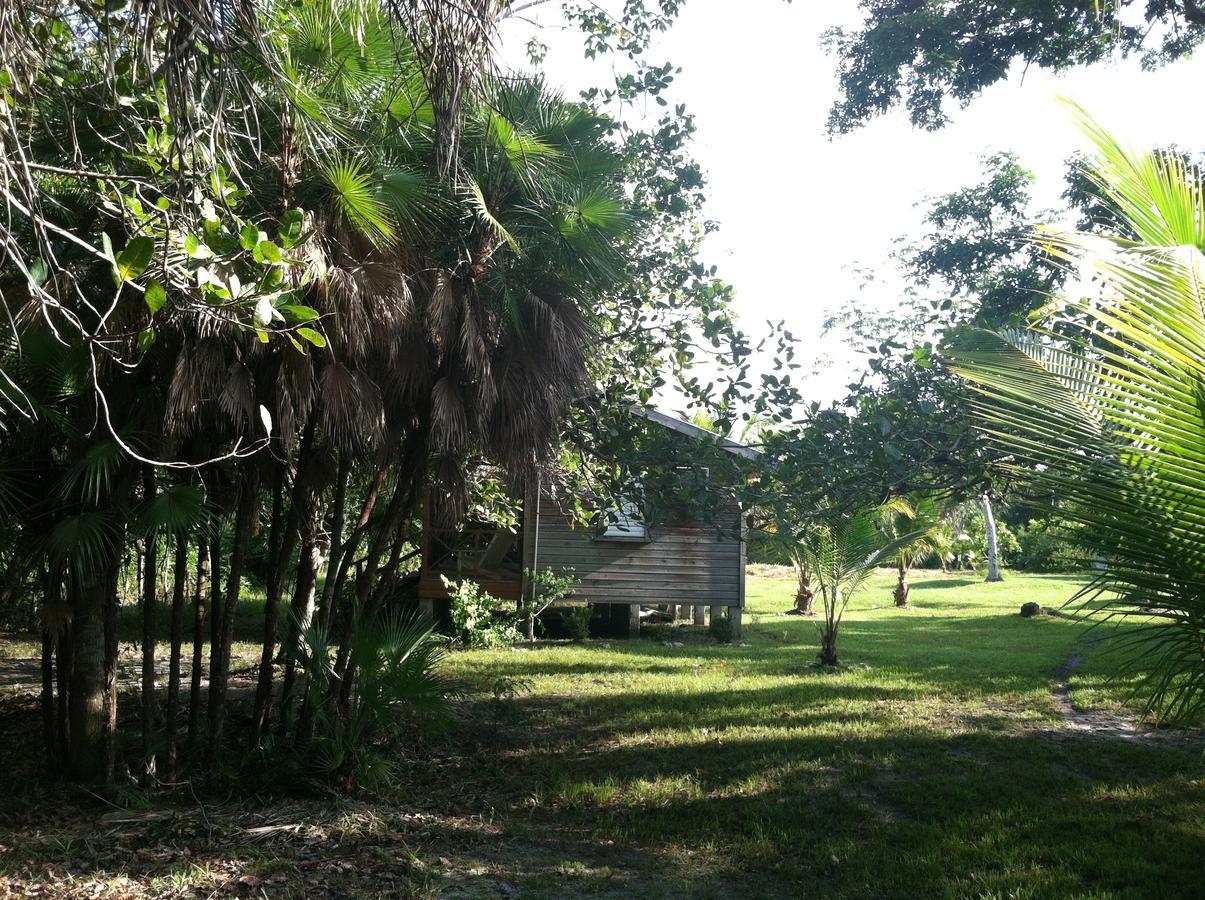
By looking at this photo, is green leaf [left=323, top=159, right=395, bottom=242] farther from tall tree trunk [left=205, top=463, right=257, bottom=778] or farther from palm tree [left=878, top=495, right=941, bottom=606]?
palm tree [left=878, top=495, right=941, bottom=606]

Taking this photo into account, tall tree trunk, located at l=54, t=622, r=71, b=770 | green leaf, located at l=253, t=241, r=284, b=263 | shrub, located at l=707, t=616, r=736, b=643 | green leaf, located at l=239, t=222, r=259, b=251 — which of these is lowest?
shrub, located at l=707, t=616, r=736, b=643

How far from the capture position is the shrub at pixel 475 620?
1617 cm

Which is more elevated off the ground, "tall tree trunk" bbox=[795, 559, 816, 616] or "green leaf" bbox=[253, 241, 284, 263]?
"green leaf" bbox=[253, 241, 284, 263]

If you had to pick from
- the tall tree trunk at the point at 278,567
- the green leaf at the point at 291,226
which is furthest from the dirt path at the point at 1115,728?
the green leaf at the point at 291,226

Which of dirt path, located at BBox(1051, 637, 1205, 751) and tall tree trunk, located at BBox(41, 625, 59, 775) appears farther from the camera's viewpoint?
dirt path, located at BBox(1051, 637, 1205, 751)

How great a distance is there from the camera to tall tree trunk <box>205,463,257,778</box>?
7.04m

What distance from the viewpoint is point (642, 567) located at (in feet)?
59.1

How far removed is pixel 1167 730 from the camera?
9633 millimetres

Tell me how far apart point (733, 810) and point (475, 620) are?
967 cm

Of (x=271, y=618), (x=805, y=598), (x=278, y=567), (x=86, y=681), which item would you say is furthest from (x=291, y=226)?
(x=805, y=598)

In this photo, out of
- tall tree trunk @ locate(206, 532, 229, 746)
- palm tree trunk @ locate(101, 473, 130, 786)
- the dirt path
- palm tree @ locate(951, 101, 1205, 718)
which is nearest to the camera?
palm tree @ locate(951, 101, 1205, 718)

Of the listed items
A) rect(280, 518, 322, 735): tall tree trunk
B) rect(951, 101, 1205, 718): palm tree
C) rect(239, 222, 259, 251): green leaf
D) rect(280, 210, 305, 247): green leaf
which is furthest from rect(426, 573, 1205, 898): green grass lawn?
rect(239, 222, 259, 251): green leaf

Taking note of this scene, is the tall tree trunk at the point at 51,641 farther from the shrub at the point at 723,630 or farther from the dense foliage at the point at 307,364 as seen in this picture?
the shrub at the point at 723,630

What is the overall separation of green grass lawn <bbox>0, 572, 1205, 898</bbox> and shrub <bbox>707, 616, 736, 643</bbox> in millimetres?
5592
